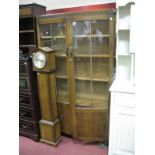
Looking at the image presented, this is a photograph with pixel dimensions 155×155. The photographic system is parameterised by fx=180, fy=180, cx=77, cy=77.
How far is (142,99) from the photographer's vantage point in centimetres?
57

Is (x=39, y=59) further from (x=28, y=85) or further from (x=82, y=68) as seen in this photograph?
(x=82, y=68)

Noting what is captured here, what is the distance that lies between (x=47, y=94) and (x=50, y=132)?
1.74 feet

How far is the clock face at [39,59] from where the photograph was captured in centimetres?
226

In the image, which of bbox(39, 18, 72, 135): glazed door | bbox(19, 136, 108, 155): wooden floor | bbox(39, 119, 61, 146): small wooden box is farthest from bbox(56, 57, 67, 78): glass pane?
bbox(19, 136, 108, 155): wooden floor

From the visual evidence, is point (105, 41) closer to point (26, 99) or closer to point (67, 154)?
point (26, 99)

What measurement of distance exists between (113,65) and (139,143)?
5.33 feet

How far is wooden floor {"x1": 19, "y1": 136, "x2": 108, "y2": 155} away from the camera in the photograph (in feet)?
7.48

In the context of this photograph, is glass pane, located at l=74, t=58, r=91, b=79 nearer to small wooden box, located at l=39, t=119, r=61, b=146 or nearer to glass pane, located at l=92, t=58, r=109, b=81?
glass pane, located at l=92, t=58, r=109, b=81

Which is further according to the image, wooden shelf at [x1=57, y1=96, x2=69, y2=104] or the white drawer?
wooden shelf at [x1=57, y1=96, x2=69, y2=104]

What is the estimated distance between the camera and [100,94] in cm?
240

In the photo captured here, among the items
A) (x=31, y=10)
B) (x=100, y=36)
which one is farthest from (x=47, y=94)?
(x=31, y=10)

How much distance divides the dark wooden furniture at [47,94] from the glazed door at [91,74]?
0.28m

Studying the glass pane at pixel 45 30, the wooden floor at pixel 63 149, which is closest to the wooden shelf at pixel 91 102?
the wooden floor at pixel 63 149

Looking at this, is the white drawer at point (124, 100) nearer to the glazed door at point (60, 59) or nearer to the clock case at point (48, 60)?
the glazed door at point (60, 59)
